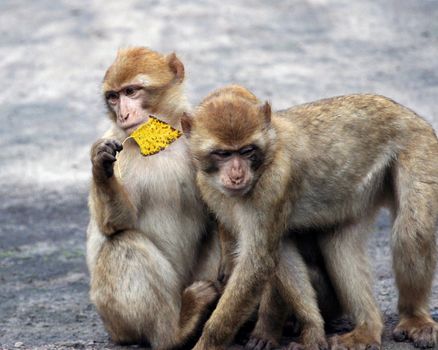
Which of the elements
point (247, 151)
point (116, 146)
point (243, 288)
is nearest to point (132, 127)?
point (116, 146)

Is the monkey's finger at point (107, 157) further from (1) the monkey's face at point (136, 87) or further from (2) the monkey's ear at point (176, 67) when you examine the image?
(2) the monkey's ear at point (176, 67)

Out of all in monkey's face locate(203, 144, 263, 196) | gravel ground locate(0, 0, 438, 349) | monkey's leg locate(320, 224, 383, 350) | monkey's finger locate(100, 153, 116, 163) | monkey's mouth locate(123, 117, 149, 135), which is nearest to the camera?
monkey's face locate(203, 144, 263, 196)

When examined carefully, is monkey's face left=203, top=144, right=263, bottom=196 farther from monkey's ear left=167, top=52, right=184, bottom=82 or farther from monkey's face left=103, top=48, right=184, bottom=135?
monkey's ear left=167, top=52, right=184, bottom=82

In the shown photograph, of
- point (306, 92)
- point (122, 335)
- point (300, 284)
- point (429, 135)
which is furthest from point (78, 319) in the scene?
point (306, 92)

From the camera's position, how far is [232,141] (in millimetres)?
5297

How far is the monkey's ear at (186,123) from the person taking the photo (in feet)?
18.1

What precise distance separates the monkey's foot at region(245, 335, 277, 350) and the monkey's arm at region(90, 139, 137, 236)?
2.89 feet

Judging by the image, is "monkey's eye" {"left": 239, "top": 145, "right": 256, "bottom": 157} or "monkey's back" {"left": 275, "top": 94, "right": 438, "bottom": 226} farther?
"monkey's back" {"left": 275, "top": 94, "right": 438, "bottom": 226}

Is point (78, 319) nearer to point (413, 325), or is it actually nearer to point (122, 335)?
point (122, 335)

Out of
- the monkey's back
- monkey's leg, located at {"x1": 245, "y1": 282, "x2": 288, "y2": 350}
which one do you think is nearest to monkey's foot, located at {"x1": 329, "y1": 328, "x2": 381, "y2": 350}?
monkey's leg, located at {"x1": 245, "y1": 282, "x2": 288, "y2": 350}

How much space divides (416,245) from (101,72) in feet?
26.0

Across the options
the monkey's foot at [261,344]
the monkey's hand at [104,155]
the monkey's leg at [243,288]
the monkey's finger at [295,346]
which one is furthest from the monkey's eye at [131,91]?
the monkey's finger at [295,346]

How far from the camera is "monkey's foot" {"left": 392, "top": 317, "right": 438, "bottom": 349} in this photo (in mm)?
5715

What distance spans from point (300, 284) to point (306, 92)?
6.77 meters
